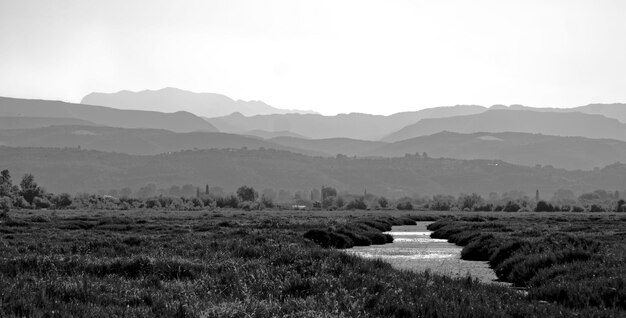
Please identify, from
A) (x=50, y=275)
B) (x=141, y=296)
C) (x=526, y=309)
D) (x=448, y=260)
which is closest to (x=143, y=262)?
(x=50, y=275)

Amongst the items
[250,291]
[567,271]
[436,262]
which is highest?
[250,291]

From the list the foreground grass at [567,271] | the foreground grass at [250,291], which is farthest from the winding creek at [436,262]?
the foreground grass at [250,291]

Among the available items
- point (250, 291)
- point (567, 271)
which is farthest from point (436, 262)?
point (250, 291)

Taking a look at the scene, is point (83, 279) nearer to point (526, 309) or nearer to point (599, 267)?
point (526, 309)

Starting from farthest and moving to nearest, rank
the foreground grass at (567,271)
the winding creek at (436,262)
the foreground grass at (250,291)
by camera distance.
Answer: the winding creek at (436,262) < the foreground grass at (567,271) < the foreground grass at (250,291)

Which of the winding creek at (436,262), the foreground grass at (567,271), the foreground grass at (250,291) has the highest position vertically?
the foreground grass at (250,291)

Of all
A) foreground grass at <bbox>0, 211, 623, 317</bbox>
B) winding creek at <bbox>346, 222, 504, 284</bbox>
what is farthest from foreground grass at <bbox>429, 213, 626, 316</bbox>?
foreground grass at <bbox>0, 211, 623, 317</bbox>

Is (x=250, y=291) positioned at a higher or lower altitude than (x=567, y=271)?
higher

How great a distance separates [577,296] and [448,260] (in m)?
18.7

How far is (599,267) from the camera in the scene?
76.5 ft

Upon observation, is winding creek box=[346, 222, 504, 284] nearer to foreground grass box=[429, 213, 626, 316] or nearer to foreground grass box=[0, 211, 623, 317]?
foreground grass box=[429, 213, 626, 316]

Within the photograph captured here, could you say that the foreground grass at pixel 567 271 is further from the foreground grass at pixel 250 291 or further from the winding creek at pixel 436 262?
the foreground grass at pixel 250 291

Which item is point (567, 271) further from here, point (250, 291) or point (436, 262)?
point (436, 262)

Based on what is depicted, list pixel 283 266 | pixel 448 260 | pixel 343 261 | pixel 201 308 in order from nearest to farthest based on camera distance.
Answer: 1. pixel 201 308
2. pixel 283 266
3. pixel 343 261
4. pixel 448 260
